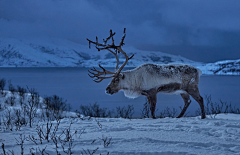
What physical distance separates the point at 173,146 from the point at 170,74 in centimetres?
346

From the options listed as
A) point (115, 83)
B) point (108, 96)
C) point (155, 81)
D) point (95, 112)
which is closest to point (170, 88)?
point (155, 81)

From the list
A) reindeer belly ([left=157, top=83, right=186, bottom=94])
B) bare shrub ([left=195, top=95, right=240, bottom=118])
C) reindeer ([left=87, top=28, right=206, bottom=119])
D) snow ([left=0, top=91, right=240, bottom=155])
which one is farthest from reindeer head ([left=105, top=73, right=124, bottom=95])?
bare shrub ([left=195, top=95, right=240, bottom=118])

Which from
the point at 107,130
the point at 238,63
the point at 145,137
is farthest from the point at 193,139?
the point at 238,63

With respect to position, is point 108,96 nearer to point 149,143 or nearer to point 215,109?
point 215,109

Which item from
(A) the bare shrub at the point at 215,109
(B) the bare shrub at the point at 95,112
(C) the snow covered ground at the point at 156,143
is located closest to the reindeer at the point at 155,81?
(A) the bare shrub at the point at 215,109

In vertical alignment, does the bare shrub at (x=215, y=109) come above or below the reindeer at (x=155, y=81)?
below

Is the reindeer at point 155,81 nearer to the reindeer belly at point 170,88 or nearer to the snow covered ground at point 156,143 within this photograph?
the reindeer belly at point 170,88

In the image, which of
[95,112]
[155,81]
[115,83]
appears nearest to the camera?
[155,81]

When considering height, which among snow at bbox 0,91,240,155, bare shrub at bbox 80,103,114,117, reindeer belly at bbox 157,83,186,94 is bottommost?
bare shrub at bbox 80,103,114,117

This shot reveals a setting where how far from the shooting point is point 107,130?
13.8 ft

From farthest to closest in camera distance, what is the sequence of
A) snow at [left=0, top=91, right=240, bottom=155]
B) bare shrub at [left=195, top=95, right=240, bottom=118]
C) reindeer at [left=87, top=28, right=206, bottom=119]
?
bare shrub at [left=195, top=95, right=240, bottom=118] < reindeer at [left=87, top=28, right=206, bottom=119] < snow at [left=0, top=91, right=240, bottom=155]

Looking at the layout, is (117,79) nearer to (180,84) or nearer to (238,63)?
(180,84)

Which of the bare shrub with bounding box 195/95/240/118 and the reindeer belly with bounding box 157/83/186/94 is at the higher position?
the reindeer belly with bounding box 157/83/186/94

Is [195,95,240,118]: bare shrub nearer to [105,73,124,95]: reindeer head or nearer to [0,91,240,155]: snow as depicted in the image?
[105,73,124,95]: reindeer head
